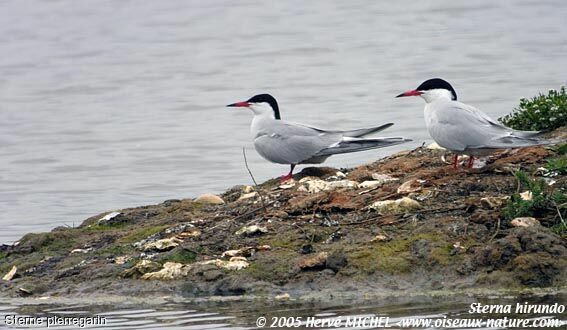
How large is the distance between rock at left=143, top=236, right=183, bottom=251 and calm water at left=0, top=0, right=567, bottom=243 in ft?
11.1

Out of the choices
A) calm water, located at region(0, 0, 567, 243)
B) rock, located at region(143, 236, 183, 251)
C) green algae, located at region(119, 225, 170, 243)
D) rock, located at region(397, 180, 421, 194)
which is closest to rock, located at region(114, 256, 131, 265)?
rock, located at region(143, 236, 183, 251)

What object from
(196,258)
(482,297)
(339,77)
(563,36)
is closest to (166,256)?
(196,258)

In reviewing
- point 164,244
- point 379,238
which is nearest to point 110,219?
point 164,244

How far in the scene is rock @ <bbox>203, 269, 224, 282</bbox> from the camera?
7.63m

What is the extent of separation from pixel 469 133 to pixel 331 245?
157 cm

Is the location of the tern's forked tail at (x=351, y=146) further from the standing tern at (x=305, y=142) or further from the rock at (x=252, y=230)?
the rock at (x=252, y=230)

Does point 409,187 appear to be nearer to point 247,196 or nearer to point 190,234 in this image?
point 247,196

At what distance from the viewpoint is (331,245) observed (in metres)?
7.78

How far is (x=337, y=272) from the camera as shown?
7.51 m

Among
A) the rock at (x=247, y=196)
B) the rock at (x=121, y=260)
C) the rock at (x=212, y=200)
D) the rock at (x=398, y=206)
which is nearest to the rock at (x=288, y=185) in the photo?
the rock at (x=247, y=196)

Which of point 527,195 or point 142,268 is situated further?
point 142,268

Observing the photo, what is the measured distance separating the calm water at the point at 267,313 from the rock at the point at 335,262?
15.9 inches

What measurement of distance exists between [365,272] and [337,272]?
0.16 m

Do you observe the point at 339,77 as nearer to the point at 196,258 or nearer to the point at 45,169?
the point at 45,169
